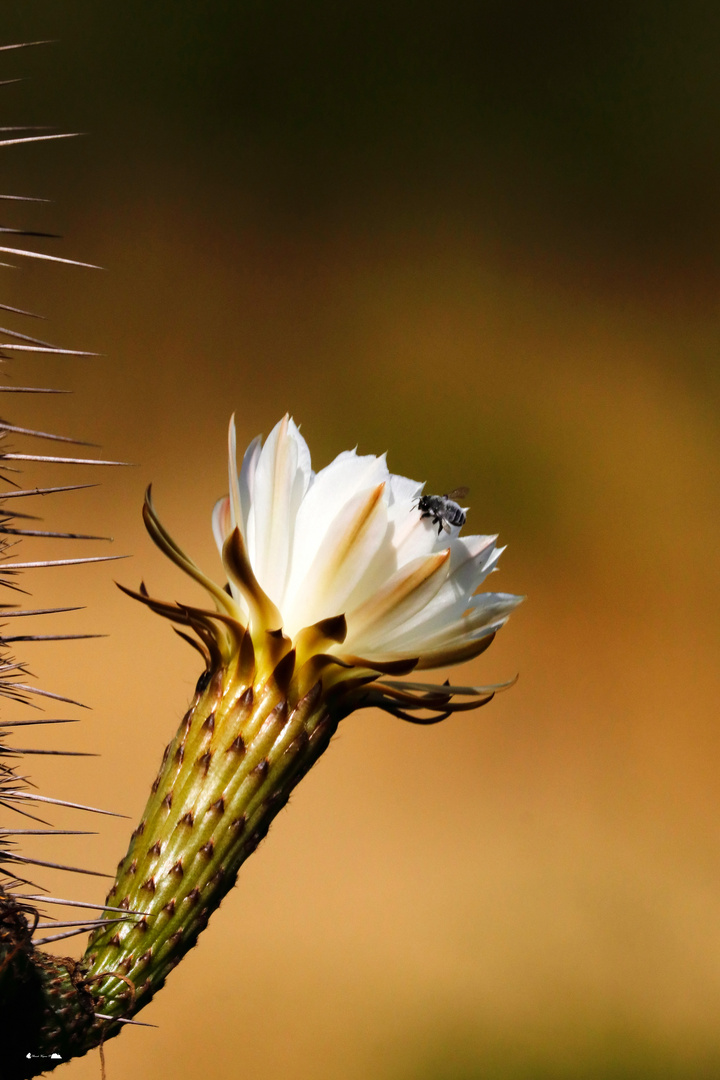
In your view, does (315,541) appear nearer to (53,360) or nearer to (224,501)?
(224,501)

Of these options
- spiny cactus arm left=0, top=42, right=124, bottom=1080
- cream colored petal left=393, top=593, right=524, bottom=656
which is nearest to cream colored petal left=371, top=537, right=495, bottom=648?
cream colored petal left=393, top=593, right=524, bottom=656

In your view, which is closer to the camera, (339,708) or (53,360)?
(339,708)

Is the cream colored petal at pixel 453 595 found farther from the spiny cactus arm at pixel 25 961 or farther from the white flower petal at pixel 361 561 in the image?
the spiny cactus arm at pixel 25 961

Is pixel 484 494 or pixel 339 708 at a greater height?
pixel 484 494

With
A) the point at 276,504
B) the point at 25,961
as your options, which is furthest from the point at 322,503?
the point at 25,961

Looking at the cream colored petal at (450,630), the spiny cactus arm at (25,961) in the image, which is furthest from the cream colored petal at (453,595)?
the spiny cactus arm at (25,961)

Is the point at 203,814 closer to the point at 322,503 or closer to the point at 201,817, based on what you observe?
the point at 201,817

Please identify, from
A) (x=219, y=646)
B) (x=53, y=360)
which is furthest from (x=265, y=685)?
(x=53, y=360)

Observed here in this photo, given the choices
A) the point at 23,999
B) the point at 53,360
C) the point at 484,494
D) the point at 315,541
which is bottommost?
the point at 23,999
